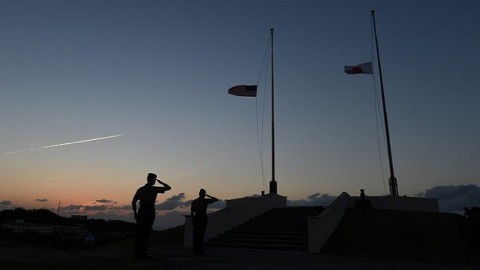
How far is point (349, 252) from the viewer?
50.3ft

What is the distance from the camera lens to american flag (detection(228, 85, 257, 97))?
31234 mm

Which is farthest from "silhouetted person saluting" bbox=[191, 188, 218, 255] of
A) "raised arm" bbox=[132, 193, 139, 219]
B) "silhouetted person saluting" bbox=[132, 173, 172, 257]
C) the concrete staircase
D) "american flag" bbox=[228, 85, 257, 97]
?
"american flag" bbox=[228, 85, 257, 97]

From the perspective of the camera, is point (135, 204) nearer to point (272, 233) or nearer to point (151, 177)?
point (151, 177)

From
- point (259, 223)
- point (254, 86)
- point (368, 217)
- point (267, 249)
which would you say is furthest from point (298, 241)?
point (254, 86)

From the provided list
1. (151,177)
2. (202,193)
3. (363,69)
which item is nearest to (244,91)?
(363,69)

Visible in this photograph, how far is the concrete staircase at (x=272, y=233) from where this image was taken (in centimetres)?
1673

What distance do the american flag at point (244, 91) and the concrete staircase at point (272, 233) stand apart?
1130 cm

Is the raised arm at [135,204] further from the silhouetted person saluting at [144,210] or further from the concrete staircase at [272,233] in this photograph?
the concrete staircase at [272,233]

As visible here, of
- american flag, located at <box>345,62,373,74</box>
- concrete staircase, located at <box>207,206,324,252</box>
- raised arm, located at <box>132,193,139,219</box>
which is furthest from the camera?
american flag, located at <box>345,62,373,74</box>

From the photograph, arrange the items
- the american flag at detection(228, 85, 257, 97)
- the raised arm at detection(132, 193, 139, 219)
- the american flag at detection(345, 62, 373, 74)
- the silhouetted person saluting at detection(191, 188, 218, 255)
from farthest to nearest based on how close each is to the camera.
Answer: the american flag at detection(228, 85, 257, 97) < the american flag at detection(345, 62, 373, 74) < the silhouetted person saluting at detection(191, 188, 218, 255) < the raised arm at detection(132, 193, 139, 219)

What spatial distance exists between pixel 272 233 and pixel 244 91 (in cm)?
1518

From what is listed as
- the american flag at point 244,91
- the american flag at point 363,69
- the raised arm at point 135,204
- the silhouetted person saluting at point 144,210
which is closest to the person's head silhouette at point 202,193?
the silhouetted person saluting at point 144,210

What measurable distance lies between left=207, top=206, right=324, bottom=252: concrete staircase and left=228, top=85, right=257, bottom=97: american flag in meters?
11.3

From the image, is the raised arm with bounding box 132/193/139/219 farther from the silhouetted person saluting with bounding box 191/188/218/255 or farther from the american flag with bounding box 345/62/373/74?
the american flag with bounding box 345/62/373/74
